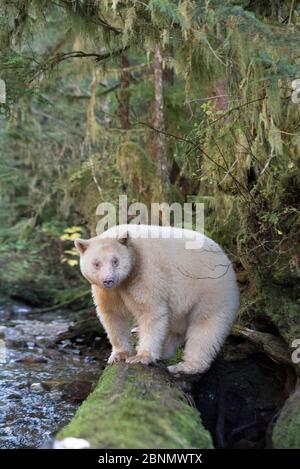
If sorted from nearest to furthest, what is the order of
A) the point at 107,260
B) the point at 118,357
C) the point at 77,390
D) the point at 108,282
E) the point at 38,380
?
the point at 108,282 < the point at 107,260 < the point at 118,357 < the point at 77,390 < the point at 38,380

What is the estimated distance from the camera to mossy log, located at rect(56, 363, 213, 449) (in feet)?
11.8

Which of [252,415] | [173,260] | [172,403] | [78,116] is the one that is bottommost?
[252,415]

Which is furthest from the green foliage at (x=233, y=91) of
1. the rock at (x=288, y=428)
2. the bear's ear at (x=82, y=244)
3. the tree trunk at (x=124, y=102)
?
the tree trunk at (x=124, y=102)

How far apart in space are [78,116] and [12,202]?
2931 millimetres

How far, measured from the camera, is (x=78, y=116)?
55.0 feet

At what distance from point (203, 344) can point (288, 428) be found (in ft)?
4.28

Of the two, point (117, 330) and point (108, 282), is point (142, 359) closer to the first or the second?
point (117, 330)

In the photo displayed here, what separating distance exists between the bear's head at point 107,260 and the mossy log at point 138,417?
792mm

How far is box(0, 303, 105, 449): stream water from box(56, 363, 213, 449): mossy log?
4.68 ft

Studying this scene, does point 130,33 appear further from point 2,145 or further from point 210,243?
point 2,145

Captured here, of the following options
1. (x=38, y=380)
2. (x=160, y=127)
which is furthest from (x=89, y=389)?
(x=160, y=127)

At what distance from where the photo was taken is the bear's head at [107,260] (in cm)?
527

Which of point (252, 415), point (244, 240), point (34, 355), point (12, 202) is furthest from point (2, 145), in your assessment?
point (252, 415)

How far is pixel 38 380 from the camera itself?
7.76m
